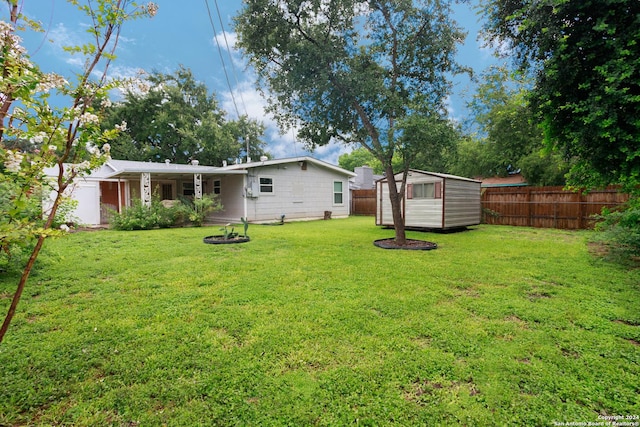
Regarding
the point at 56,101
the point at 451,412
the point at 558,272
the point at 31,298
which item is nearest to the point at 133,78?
the point at 56,101

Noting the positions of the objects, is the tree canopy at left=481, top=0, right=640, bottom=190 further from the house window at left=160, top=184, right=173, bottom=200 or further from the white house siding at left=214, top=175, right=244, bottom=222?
the house window at left=160, top=184, right=173, bottom=200

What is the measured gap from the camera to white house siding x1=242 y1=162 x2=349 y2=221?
1354cm

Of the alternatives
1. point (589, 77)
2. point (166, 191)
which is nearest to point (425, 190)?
point (589, 77)

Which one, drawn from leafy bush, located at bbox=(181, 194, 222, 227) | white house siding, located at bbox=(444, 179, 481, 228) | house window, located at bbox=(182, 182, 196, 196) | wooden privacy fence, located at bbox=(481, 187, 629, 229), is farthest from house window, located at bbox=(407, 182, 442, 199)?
house window, located at bbox=(182, 182, 196, 196)

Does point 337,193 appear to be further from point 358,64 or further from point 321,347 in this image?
point 321,347

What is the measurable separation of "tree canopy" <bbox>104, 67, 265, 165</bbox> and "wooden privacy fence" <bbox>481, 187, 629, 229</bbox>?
18563mm

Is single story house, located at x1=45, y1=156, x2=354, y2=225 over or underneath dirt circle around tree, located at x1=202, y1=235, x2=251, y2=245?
over

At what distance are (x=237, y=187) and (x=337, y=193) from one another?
20.3 feet

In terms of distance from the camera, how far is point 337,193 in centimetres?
1748

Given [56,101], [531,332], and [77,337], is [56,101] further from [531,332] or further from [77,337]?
[531,332]

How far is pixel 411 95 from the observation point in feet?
25.0

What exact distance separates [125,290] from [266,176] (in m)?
10.1

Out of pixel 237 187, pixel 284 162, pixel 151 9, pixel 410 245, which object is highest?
pixel 284 162

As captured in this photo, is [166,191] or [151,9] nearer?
[151,9]
